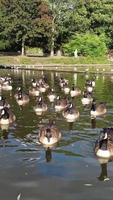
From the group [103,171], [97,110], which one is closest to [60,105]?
[97,110]

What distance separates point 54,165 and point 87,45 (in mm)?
76770

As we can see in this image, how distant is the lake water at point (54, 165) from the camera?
18312 mm

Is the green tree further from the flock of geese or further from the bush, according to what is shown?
the flock of geese

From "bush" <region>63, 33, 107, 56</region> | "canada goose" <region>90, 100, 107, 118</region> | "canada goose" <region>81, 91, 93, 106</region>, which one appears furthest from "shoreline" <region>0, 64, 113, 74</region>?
"canada goose" <region>90, 100, 107, 118</region>

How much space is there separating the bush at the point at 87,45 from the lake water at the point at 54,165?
215 ft

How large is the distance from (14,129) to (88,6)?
250 feet

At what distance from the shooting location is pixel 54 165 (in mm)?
21188

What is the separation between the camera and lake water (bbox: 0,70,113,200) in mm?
18312

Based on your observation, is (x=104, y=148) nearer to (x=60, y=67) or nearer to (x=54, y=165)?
(x=54, y=165)

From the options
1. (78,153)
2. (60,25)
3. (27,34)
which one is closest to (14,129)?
(78,153)

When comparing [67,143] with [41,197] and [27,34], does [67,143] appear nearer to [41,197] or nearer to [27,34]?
[41,197]

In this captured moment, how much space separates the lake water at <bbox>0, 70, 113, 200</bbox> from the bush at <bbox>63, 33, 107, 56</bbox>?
215ft

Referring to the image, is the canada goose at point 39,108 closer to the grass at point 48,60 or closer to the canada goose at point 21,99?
the canada goose at point 21,99

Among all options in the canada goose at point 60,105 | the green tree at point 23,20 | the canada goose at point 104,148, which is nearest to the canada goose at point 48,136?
the canada goose at point 104,148
